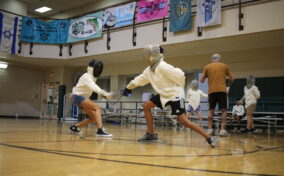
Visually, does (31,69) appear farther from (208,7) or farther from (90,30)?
(208,7)

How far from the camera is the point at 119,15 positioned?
12.3 m

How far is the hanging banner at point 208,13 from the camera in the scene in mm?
9242

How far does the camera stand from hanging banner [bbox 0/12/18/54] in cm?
1313

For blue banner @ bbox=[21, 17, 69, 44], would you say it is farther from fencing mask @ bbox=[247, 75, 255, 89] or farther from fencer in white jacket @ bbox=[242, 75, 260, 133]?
fencer in white jacket @ bbox=[242, 75, 260, 133]

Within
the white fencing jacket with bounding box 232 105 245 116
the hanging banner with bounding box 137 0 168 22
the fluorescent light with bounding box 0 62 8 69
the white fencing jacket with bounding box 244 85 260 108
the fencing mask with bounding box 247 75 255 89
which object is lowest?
the white fencing jacket with bounding box 232 105 245 116

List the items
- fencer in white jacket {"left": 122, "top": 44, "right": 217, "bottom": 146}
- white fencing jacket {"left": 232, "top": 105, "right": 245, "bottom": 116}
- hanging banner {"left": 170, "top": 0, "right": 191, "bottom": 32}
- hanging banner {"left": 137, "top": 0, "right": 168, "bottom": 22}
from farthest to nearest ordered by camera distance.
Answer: hanging banner {"left": 137, "top": 0, "right": 168, "bottom": 22} < white fencing jacket {"left": 232, "top": 105, "right": 245, "bottom": 116} < hanging banner {"left": 170, "top": 0, "right": 191, "bottom": 32} < fencer in white jacket {"left": 122, "top": 44, "right": 217, "bottom": 146}

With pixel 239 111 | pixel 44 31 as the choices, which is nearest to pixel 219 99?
pixel 239 111

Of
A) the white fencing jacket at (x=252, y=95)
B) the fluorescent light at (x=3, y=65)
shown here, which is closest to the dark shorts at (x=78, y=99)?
the white fencing jacket at (x=252, y=95)

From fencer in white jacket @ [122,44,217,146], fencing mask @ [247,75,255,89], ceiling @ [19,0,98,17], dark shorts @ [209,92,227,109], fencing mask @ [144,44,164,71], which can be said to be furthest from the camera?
ceiling @ [19,0,98,17]

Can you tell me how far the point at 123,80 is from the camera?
1562 centimetres

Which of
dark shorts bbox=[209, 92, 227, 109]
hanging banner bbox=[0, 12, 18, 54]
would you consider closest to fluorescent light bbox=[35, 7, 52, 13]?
hanging banner bbox=[0, 12, 18, 54]

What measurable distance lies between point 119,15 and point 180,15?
10.5 ft

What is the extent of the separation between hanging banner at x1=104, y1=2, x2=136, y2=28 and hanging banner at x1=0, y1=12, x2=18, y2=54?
4.50 metres

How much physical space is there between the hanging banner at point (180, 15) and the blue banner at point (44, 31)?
19.9 feet
